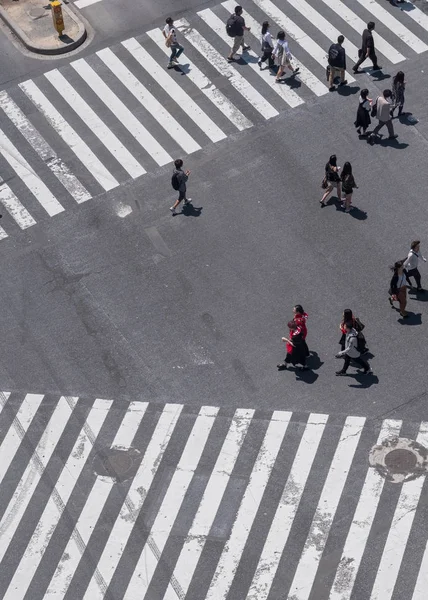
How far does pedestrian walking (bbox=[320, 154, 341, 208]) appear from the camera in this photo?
30812mm

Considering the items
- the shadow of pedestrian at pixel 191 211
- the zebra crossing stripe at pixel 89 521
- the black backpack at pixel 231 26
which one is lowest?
the zebra crossing stripe at pixel 89 521

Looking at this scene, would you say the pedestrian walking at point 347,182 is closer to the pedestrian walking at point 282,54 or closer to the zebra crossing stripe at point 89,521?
the pedestrian walking at point 282,54

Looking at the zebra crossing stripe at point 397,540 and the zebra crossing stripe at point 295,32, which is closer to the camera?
the zebra crossing stripe at point 397,540

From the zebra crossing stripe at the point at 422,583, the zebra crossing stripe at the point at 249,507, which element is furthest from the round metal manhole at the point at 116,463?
the zebra crossing stripe at the point at 422,583

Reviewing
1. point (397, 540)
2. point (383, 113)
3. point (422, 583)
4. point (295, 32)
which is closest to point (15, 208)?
point (383, 113)

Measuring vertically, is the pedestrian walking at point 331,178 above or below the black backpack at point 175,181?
above

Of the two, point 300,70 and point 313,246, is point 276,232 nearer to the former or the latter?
point 313,246

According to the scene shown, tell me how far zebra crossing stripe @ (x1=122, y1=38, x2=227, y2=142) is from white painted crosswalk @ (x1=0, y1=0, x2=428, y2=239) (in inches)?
1.6

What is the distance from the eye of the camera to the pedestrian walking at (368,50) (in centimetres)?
3478

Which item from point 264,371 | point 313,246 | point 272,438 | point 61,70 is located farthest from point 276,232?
point 61,70

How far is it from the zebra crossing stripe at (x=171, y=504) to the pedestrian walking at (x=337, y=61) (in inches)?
463

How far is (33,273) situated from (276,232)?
6063 mm

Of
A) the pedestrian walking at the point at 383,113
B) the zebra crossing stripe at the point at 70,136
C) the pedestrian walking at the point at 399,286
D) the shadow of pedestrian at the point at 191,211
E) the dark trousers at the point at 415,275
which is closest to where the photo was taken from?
the pedestrian walking at the point at 399,286

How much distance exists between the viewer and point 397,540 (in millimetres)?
24422
